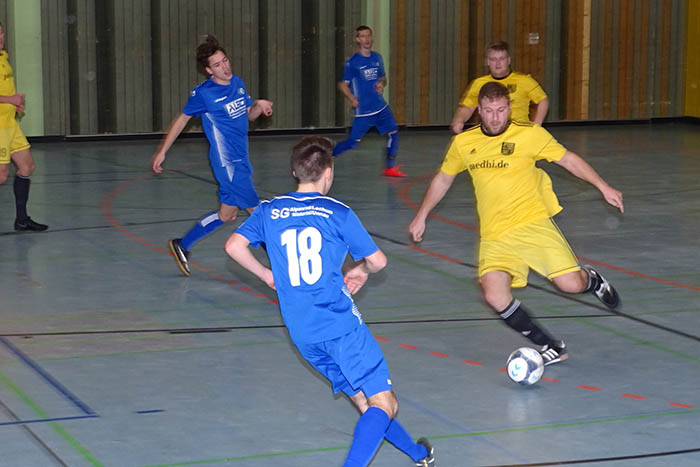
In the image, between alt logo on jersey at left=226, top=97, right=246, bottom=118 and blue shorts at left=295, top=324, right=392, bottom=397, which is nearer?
blue shorts at left=295, top=324, right=392, bottom=397

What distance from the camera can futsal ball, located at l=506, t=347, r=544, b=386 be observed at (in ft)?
23.4

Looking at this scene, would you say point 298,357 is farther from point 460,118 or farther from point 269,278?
point 460,118

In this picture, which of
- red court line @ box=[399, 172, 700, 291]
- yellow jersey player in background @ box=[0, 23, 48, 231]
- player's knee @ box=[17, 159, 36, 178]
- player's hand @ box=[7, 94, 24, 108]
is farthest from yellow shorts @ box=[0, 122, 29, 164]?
red court line @ box=[399, 172, 700, 291]

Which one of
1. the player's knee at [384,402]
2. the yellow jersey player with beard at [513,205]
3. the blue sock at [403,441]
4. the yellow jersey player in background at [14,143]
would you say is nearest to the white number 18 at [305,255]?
the player's knee at [384,402]

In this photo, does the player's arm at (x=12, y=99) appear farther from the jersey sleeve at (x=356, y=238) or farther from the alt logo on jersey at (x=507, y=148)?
the jersey sleeve at (x=356, y=238)

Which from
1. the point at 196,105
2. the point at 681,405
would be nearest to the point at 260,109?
the point at 196,105

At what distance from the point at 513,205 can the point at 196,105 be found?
3732 mm

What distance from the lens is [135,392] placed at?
7.04 meters

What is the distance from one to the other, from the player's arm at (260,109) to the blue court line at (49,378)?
322 centimetres

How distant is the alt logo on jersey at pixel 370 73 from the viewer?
17234mm

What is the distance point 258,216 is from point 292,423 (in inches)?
62.3

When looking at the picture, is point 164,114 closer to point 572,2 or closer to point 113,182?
point 113,182

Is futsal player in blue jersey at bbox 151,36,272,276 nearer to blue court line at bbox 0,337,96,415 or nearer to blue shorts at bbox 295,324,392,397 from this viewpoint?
blue court line at bbox 0,337,96,415

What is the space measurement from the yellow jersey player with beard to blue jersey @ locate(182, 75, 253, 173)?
3.10 meters
